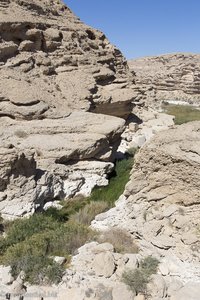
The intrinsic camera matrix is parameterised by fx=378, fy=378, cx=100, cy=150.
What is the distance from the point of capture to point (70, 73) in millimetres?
19812

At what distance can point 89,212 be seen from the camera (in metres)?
10.5

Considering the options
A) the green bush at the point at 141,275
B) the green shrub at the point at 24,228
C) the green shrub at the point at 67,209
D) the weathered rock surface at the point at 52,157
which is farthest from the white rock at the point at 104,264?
the weathered rock surface at the point at 52,157

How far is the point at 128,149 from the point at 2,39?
8.13 meters

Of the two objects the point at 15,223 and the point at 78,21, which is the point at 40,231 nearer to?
the point at 15,223

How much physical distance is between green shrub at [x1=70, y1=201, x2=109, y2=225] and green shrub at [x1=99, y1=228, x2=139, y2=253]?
1.49 m

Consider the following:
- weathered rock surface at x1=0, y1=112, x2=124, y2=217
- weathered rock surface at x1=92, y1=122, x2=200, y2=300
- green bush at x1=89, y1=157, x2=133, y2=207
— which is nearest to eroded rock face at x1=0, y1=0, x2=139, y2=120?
weathered rock surface at x1=0, y1=112, x2=124, y2=217

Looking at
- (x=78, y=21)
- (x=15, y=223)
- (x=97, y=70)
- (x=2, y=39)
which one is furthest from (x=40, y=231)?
(x=78, y=21)

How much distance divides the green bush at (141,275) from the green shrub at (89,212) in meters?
2.78

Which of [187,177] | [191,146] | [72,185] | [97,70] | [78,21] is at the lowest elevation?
[72,185]

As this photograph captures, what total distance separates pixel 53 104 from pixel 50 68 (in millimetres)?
3205

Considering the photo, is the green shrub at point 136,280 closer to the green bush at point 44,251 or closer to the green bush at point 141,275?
the green bush at point 141,275

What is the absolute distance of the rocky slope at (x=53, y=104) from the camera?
11.2 m

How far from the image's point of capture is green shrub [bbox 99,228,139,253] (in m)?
8.00

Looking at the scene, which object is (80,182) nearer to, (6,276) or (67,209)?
(67,209)
